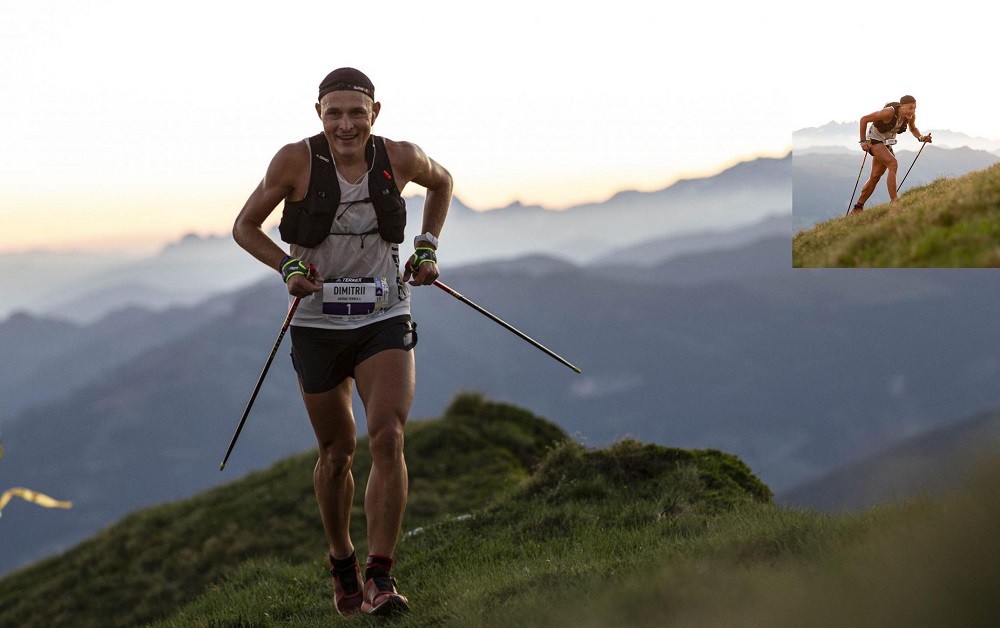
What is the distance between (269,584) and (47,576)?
12632 millimetres

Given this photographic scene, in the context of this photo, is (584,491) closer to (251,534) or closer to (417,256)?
(417,256)

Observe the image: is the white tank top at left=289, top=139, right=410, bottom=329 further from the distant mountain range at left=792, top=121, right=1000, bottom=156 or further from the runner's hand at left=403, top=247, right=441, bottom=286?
the distant mountain range at left=792, top=121, right=1000, bottom=156

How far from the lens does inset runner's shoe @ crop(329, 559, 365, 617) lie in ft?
24.4

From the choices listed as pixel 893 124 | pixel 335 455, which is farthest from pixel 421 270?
pixel 893 124

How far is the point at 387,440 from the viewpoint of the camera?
663cm

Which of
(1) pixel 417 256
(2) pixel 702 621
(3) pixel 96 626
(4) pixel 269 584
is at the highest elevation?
(1) pixel 417 256

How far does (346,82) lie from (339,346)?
5.53 ft

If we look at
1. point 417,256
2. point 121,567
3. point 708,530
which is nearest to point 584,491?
point 708,530

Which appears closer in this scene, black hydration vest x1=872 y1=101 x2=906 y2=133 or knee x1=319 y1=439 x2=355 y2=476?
black hydration vest x1=872 y1=101 x2=906 y2=133

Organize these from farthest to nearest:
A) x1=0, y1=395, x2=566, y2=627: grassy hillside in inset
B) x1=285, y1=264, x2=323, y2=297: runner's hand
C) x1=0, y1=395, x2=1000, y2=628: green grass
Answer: x1=0, y1=395, x2=566, y2=627: grassy hillside in inset, x1=285, y1=264, x2=323, y2=297: runner's hand, x1=0, y1=395, x2=1000, y2=628: green grass

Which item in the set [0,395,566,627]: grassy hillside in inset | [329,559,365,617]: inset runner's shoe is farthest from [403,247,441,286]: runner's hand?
[0,395,566,627]: grassy hillside in inset

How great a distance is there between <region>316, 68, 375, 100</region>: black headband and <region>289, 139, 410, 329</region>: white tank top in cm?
54

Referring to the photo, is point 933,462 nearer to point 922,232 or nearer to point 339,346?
point 922,232

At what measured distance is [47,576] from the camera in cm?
1978
